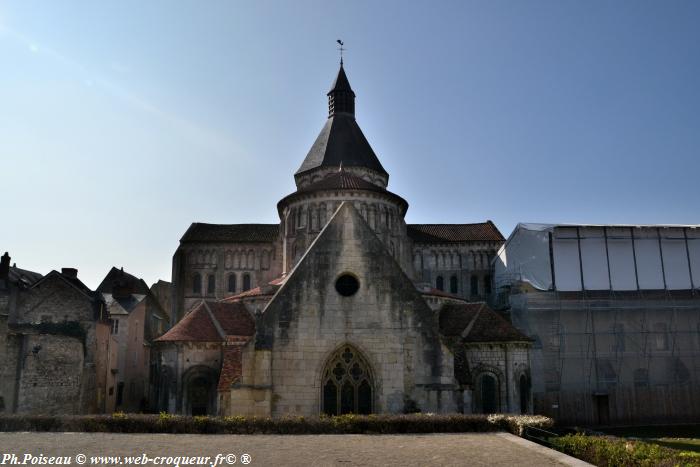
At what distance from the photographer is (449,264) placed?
57.2 m

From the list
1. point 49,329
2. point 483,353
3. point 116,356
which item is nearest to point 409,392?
point 483,353

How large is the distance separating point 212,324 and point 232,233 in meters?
27.3

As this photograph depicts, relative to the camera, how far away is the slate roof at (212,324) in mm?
29203

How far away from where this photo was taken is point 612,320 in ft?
132

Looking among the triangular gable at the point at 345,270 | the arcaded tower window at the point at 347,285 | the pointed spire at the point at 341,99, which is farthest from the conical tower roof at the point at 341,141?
the arcaded tower window at the point at 347,285

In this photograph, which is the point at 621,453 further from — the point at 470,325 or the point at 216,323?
the point at 216,323

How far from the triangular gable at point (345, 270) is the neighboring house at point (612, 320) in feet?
61.7

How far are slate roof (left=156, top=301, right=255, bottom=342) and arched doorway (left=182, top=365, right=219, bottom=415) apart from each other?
1530mm

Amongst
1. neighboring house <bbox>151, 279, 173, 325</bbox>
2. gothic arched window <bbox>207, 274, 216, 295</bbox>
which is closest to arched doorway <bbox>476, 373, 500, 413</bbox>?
gothic arched window <bbox>207, 274, 216, 295</bbox>

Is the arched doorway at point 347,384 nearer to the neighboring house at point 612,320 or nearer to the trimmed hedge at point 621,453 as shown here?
the trimmed hedge at point 621,453

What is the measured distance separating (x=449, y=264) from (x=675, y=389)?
2295 cm

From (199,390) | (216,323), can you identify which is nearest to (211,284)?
(216,323)

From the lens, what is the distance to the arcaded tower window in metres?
22.1

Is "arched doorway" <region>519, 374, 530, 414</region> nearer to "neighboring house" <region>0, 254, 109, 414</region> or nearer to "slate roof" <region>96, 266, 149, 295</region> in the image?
"neighboring house" <region>0, 254, 109, 414</region>
